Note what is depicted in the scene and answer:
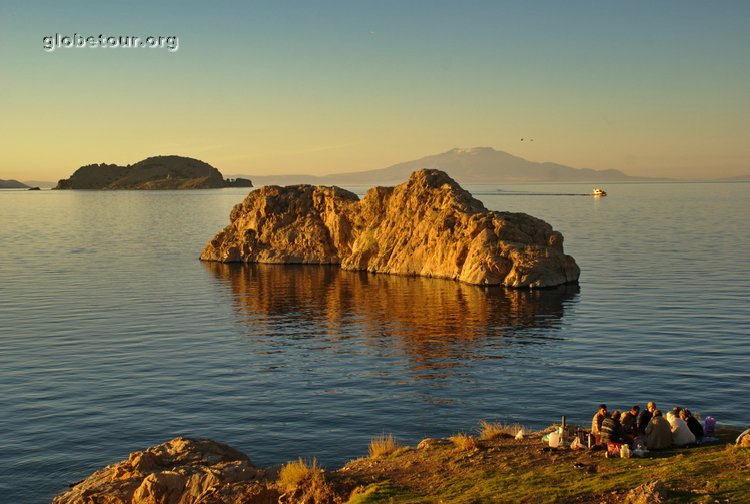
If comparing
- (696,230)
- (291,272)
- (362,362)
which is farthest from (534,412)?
(696,230)

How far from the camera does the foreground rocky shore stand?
22922 millimetres

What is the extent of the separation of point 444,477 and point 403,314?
45.1 metres

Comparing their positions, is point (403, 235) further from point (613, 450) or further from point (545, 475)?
point (545, 475)

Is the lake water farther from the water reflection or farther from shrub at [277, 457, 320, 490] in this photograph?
shrub at [277, 457, 320, 490]

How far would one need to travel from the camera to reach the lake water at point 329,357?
38.0m

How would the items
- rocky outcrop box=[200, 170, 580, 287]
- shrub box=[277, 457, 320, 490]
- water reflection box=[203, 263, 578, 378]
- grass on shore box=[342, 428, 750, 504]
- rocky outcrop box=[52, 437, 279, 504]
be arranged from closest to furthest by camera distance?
grass on shore box=[342, 428, 750, 504] → shrub box=[277, 457, 320, 490] → rocky outcrop box=[52, 437, 279, 504] → water reflection box=[203, 263, 578, 378] → rocky outcrop box=[200, 170, 580, 287]

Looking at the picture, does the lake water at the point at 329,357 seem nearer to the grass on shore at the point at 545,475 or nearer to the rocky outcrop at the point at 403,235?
the rocky outcrop at the point at 403,235

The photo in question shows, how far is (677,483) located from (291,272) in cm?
8394

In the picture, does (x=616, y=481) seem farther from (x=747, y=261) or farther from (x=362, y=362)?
(x=747, y=261)

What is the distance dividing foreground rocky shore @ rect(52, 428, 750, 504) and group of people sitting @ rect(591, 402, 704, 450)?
1.75 ft

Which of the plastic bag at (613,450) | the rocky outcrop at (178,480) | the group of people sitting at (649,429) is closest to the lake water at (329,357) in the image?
the rocky outcrop at (178,480)

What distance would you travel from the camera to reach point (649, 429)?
2700 centimetres

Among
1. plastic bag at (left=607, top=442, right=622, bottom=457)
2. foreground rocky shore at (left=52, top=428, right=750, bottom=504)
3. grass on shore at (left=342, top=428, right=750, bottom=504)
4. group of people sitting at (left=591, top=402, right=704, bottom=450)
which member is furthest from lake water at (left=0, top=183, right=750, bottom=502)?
plastic bag at (left=607, top=442, right=622, bottom=457)

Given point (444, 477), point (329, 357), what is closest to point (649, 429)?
point (444, 477)
